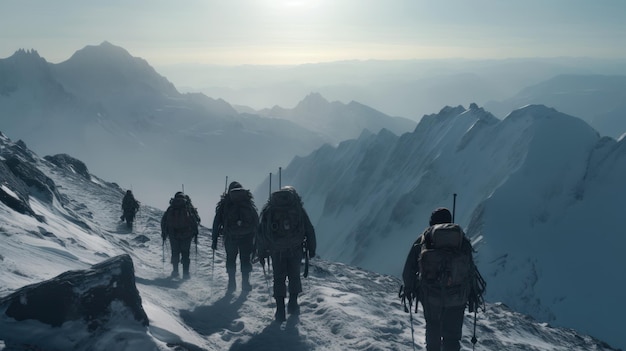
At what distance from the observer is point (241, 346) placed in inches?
392

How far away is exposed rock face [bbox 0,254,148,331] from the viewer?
25.3ft

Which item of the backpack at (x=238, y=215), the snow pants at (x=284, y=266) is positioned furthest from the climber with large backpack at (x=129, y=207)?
the snow pants at (x=284, y=266)

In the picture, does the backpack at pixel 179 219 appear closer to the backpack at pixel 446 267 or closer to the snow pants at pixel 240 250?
the snow pants at pixel 240 250

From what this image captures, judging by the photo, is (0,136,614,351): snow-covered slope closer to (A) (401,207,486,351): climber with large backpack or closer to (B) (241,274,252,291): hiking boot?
(B) (241,274,252,291): hiking boot

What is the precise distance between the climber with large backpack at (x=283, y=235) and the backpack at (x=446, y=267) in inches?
129

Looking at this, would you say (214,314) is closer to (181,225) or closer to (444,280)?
(181,225)

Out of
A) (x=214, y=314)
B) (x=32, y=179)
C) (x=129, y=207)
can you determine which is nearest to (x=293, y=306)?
(x=214, y=314)

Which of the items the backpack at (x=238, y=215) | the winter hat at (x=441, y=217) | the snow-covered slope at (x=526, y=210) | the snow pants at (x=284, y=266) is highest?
the winter hat at (x=441, y=217)

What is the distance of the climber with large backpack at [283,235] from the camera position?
449 inches

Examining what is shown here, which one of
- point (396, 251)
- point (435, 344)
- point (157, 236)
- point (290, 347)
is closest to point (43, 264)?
point (290, 347)

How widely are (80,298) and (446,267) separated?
564cm

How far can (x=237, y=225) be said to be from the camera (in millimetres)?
13859

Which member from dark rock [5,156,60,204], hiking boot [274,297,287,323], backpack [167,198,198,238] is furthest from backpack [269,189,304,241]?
dark rock [5,156,60,204]

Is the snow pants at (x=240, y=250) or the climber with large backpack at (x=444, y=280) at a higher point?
the climber with large backpack at (x=444, y=280)
